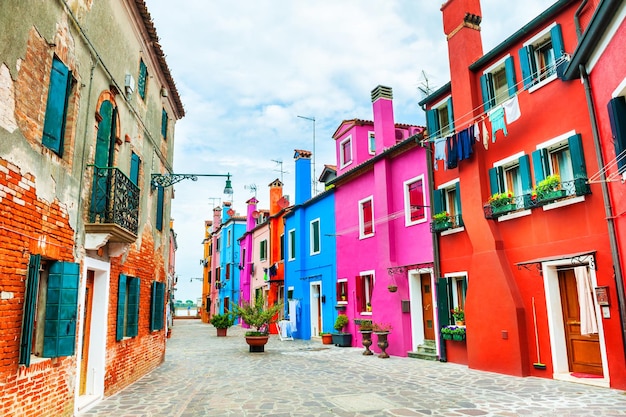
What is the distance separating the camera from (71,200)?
668 cm

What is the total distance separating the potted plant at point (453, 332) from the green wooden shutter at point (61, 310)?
9.55 m

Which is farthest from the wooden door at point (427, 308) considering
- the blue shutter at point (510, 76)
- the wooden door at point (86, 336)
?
the wooden door at point (86, 336)

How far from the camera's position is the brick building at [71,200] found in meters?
5.16

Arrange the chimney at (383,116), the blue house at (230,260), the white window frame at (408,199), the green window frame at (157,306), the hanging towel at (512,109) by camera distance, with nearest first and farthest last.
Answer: the hanging towel at (512,109)
the green window frame at (157,306)
the white window frame at (408,199)
the chimney at (383,116)
the blue house at (230,260)

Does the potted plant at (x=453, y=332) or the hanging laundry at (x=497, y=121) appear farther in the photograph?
the potted plant at (x=453, y=332)

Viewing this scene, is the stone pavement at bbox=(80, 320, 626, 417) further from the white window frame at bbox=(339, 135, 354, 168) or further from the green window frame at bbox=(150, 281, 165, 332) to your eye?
the white window frame at bbox=(339, 135, 354, 168)

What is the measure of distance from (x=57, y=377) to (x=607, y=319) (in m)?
9.59

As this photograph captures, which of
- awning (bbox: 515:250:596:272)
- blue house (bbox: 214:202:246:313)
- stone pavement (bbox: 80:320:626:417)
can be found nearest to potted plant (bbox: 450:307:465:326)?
stone pavement (bbox: 80:320:626:417)

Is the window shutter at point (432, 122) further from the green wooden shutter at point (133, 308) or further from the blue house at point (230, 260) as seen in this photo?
the blue house at point (230, 260)

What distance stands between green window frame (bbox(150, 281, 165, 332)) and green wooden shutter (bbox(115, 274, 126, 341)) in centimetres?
254

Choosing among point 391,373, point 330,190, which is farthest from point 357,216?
point 391,373

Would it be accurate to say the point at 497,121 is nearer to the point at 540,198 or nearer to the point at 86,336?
the point at 540,198

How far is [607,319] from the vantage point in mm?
8562

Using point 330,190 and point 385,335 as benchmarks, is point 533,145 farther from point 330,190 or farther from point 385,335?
point 330,190
